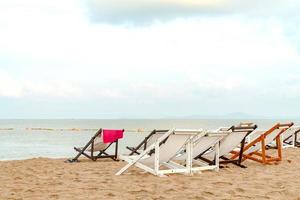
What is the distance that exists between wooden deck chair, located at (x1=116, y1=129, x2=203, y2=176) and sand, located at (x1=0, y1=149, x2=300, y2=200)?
170mm

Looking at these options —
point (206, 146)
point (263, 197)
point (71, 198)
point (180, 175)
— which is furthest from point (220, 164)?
point (71, 198)

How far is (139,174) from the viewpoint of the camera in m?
8.81

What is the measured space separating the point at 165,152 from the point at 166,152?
0.02 metres

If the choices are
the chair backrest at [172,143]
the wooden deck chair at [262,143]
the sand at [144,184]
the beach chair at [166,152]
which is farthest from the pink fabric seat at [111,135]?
the wooden deck chair at [262,143]

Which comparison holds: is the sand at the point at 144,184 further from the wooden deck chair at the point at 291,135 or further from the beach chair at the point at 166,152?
the wooden deck chair at the point at 291,135

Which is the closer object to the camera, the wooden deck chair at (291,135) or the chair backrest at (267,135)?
the chair backrest at (267,135)

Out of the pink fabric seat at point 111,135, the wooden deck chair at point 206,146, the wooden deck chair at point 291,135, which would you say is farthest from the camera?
the wooden deck chair at point 291,135

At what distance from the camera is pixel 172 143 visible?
27.7ft

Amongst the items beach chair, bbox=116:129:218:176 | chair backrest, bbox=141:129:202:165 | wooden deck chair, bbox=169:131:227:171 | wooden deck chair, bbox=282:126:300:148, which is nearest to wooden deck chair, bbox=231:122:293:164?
wooden deck chair, bbox=169:131:227:171

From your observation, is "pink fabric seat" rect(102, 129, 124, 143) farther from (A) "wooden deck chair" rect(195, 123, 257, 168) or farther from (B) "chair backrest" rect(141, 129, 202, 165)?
(B) "chair backrest" rect(141, 129, 202, 165)

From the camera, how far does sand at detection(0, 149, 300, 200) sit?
6.62 m

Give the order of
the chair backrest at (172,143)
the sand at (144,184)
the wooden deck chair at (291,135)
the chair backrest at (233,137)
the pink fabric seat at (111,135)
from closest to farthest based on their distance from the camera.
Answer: the sand at (144,184)
the chair backrest at (172,143)
the chair backrest at (233,137)
the pink fabric seat at (111,135)
the wooden deck chair at (291,135)

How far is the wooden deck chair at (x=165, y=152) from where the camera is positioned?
A: 830 cm

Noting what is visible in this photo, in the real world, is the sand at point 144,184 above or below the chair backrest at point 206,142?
below
